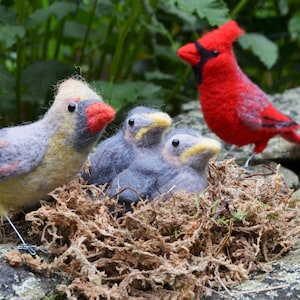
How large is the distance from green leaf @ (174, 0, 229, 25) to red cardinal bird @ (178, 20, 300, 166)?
0.19 metres

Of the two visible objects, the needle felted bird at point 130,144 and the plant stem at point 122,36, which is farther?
the plant stem at point 122,36

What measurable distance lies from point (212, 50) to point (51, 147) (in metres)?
0.93

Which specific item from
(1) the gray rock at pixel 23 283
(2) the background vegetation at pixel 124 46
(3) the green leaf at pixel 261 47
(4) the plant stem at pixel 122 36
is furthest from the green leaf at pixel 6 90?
(1) the gray rock at pixel 23 283

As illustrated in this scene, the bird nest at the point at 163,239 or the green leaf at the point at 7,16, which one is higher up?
the green leaf at the point at 7,16

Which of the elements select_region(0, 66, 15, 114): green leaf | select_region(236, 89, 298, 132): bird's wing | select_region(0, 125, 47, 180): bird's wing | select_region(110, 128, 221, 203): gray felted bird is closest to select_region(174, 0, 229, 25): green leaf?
select_region(236, 89, 298, 132): bird's wing

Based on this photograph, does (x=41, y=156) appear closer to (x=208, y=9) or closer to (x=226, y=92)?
(x=226, y=92)

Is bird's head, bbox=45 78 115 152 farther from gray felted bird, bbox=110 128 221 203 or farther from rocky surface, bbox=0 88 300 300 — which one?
rocky surface, bbox=0 88 300 300

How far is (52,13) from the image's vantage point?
2.82 m

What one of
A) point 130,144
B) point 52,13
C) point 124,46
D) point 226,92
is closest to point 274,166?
point 226,92

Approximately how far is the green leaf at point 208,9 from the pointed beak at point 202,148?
930 mm

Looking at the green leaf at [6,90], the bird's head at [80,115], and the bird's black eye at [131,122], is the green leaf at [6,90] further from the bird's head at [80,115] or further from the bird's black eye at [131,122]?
the bird's head at [80,115]

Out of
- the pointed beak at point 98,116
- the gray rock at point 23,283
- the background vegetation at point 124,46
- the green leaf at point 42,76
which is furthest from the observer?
the green leaf at point 42,76

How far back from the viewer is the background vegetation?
9.04 feet

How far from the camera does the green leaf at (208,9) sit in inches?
99.4
